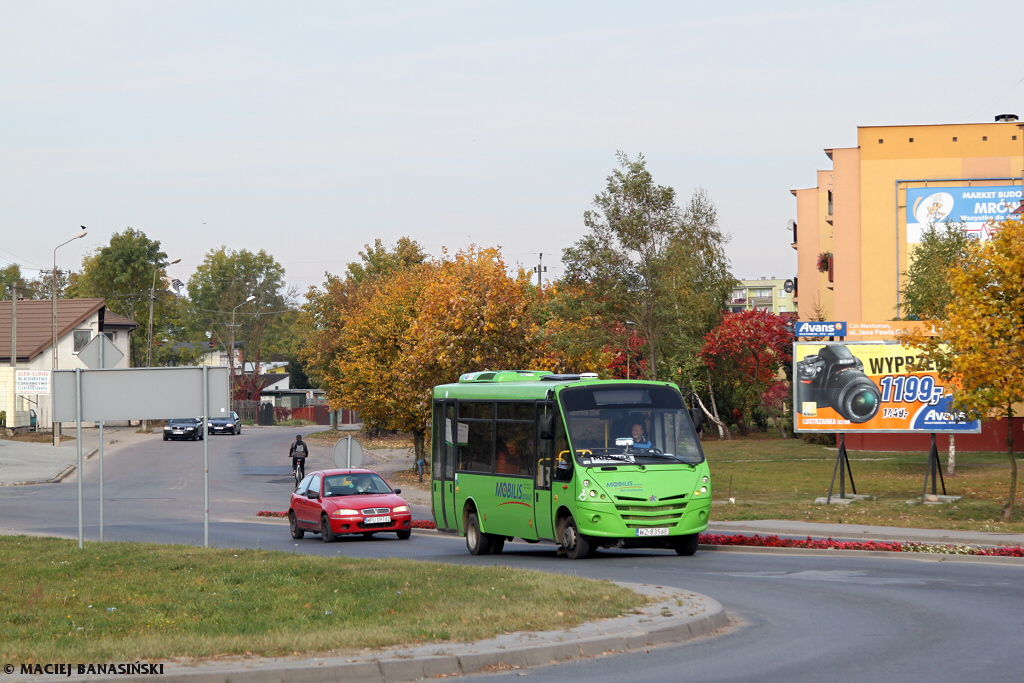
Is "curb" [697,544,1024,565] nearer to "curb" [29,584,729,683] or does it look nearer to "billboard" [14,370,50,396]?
"curb" [29,584,729,683]

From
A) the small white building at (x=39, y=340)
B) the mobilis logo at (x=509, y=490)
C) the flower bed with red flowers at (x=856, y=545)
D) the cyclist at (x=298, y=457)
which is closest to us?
the flower bed with red flowers at (x=856, y=545)

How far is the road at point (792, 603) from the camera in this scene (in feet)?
29.9

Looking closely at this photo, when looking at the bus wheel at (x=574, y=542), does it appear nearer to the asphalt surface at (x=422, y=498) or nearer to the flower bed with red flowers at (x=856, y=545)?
the flower bed with red flowers at (x=856, y=545)

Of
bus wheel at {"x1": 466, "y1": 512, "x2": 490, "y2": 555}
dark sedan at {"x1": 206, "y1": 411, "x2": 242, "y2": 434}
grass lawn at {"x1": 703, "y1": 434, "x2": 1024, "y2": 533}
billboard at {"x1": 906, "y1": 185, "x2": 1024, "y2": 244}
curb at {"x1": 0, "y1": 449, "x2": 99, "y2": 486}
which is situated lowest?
curb at {"x1": 0, "y1": 449, "x2": 99, "y2": 486}

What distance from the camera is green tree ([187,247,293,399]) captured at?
129750 mm

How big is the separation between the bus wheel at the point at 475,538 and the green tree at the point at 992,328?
9.53 meters

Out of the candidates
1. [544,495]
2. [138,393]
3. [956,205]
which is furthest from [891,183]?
[138,393]

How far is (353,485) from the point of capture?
83.2 feet

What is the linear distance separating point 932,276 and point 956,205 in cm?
1507

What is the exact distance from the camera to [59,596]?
12.5 m

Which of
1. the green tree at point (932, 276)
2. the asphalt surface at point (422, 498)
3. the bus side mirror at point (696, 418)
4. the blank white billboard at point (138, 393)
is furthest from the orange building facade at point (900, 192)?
the blank white billboard at point (138, 393)

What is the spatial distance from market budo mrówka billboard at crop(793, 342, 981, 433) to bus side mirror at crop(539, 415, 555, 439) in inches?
472

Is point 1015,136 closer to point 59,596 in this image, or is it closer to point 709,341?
point 709,341

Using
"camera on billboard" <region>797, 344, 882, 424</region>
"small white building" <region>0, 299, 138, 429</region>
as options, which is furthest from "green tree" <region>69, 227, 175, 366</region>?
"camera on billboard" <region>797, 344, 882, 424</region>
